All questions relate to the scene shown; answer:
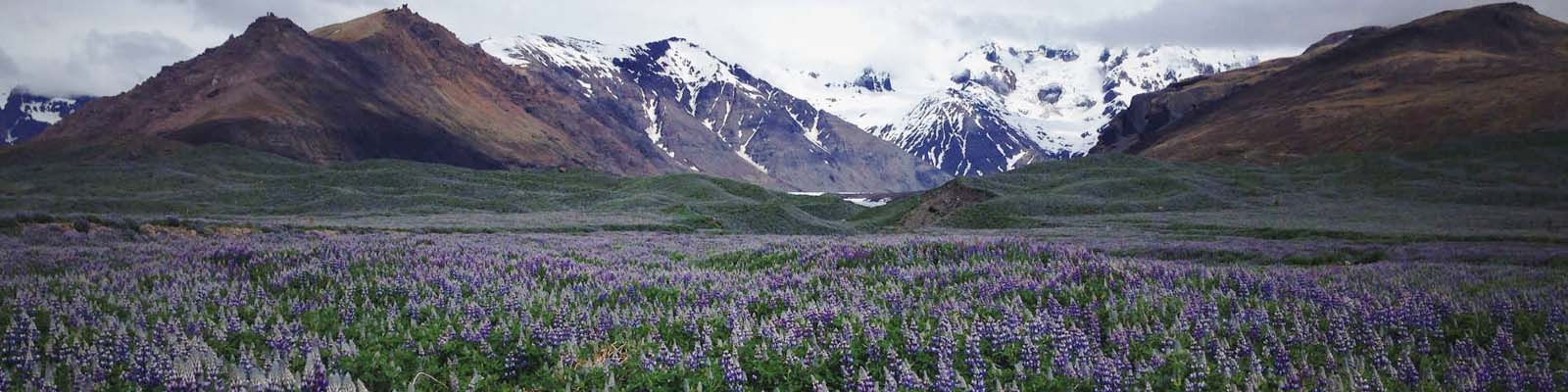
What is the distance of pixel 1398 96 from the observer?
13975cm

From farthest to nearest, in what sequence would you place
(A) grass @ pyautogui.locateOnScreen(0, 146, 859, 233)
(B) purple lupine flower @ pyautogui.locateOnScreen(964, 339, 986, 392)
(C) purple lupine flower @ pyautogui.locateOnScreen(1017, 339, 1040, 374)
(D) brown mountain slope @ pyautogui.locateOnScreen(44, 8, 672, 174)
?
(D) brown mountain slope @ pyautogui.locateOnScreen(44, 8, 672, 174) → (A) grass @ pyautogui.locateOnScreen(0, 146, 859, 233) → (C) purple lupine flower @ pyautogui.locateOnScreen(1017, 339, 1040, 374) → (B) purple lupine flower @ pyautogui.locateOnScreen(964, 339, 986, 392)

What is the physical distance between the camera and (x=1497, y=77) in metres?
134

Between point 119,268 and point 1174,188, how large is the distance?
7534cm

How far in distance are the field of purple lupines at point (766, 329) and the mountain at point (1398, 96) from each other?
12590 centimetres

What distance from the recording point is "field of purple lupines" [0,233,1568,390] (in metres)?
5.86

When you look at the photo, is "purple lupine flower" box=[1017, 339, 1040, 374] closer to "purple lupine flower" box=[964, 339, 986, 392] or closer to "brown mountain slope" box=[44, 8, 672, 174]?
"purple lupine flower" box=[964, 339, 986, 392]

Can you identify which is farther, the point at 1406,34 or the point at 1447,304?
the point at 1406,34

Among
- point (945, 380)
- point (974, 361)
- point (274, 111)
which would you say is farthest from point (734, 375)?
point (274, 111)

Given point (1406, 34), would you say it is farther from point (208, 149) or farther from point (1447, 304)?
point (208, 149)

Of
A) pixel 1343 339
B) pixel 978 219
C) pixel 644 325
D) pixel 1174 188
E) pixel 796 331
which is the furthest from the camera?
pixel 1174 188

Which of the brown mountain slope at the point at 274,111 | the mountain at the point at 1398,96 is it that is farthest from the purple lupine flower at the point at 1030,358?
the brown mountain slope at the point at 274,111

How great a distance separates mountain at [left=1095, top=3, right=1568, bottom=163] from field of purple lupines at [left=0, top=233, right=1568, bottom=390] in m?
126

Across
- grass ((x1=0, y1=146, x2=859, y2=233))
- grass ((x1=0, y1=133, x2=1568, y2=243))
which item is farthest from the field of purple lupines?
grass ((x1=0, y1=146, x2=859, y2=233))

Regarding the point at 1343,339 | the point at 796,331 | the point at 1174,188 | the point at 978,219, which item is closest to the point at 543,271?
the point at 796,331
